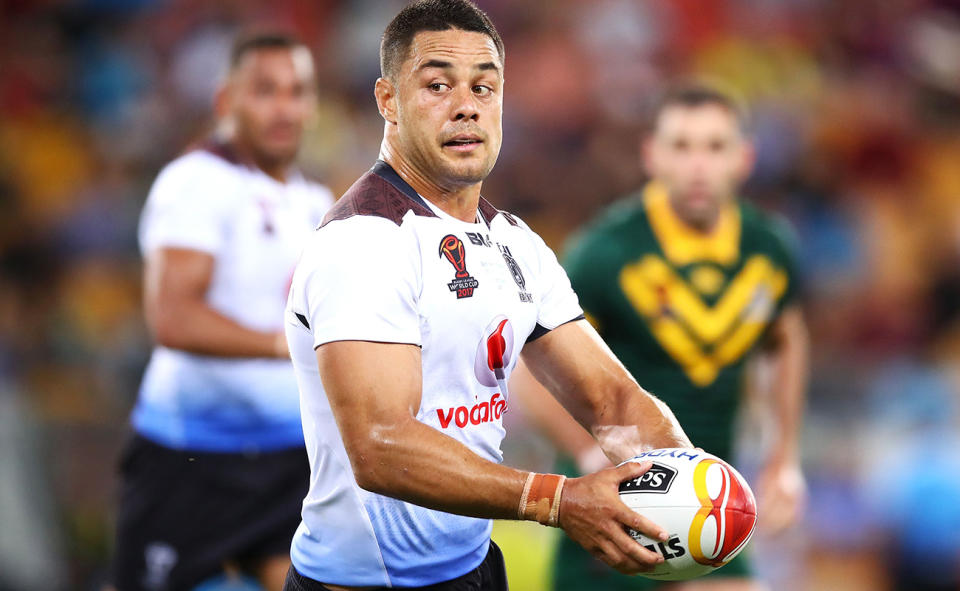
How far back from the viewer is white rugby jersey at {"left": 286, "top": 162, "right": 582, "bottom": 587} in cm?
299

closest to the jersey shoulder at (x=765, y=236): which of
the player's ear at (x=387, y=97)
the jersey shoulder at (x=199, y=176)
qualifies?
the jersey shoulder at (x=199, y=176)

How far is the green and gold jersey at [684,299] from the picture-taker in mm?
5637

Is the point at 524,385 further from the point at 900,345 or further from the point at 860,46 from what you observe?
the point at 860,46

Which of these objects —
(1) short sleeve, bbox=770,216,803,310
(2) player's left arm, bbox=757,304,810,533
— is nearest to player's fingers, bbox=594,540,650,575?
(2) player's left arm, bbox=757,304,810,533

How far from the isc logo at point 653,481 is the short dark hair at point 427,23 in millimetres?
1146

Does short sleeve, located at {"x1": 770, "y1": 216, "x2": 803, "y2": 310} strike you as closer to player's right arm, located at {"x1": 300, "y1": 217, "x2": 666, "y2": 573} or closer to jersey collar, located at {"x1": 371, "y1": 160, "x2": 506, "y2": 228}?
jersey collar, located at {"x1": 371, "y1": 160, "x2": 506, "y2": 228}

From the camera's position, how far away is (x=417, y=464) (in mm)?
2895

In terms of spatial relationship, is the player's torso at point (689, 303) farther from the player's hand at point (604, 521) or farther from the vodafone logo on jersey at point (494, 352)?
the player's hand at point (604, 521)

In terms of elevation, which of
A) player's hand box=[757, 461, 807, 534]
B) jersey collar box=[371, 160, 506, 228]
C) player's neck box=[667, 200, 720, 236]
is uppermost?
player's neck box=[667, 200, 720, 236]

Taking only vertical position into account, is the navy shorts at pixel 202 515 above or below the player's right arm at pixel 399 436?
below

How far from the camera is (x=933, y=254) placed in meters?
10.8

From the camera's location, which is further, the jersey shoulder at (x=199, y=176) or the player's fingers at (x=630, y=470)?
the jersey shoulder at (x=199, y=176)

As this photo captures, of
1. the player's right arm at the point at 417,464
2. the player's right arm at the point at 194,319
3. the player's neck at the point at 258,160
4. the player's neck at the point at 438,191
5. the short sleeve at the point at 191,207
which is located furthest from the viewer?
the player's neck at the point at 258,160

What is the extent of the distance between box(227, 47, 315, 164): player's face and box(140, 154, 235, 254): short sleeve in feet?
0.80
